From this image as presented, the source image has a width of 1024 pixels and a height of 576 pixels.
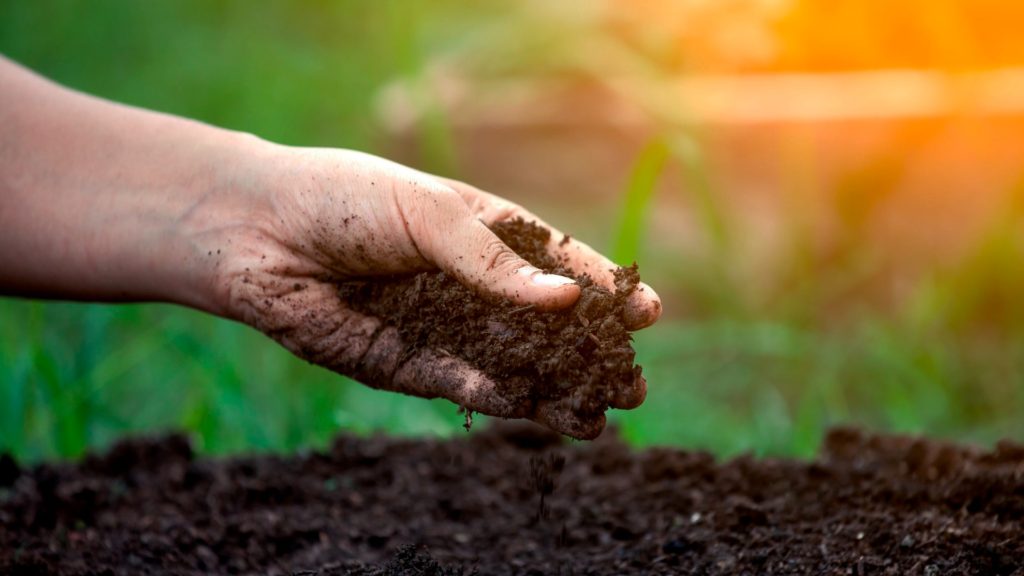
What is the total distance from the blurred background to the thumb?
2.68 ft

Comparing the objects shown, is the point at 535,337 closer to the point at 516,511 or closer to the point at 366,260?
the point at 366,260

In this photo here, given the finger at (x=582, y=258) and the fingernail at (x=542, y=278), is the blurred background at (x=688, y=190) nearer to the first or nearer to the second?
the finger at (x=582, y=258)

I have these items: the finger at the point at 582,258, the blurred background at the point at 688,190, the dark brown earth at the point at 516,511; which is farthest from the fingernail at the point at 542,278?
the blurred background at the point at 688,190

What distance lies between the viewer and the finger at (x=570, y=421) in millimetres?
1283

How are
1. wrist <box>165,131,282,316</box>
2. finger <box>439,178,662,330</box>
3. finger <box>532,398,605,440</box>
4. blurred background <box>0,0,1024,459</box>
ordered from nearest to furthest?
finger <box>532,398,605,440</box> → finger <box>439,178,662,330</box> → wrist <box>165,131,282,316</box> → blurred background <box>0,0,1024,459</box>

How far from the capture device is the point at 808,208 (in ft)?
10.9

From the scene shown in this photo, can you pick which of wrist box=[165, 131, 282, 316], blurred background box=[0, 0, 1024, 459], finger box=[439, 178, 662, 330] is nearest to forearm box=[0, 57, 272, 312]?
wrist box=[165, 131, 282, 316]

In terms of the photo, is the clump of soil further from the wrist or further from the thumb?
the wrist

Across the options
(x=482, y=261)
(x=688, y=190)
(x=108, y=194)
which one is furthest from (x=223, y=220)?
(x=688, y=190)

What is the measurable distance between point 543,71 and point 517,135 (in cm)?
44

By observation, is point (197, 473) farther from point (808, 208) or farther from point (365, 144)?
point (365, 144)

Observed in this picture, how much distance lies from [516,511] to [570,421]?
1.67 ft

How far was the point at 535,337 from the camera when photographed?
1.31 meters

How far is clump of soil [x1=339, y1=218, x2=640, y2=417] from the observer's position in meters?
1.29
